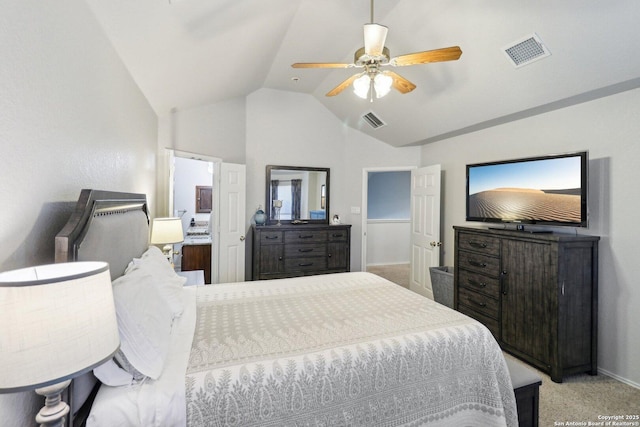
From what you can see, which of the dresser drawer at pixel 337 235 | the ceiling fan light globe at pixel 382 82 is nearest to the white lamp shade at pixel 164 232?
the ceiling fan light globe at pixel 382 82

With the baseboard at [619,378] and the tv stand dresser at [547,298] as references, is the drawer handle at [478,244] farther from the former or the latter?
the baseboard at [619,378]

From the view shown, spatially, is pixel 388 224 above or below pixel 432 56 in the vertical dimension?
Answer: below

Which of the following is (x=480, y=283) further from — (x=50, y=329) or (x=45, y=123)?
(x=45, y=123)

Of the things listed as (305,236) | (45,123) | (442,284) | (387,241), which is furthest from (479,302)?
(387,241)

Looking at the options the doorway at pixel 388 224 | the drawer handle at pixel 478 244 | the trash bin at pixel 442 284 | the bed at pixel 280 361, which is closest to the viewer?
the bed at pixel 280 361

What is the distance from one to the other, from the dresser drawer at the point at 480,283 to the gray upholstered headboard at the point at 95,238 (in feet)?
10.2

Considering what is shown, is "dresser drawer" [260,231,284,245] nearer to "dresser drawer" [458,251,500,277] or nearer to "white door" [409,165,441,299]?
"white door" [409,165,441,299]

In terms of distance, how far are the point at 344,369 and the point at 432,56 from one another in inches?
77.8

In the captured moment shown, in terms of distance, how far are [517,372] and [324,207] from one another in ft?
12.0

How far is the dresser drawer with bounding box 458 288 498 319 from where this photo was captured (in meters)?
2.98

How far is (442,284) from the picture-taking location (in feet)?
12.6

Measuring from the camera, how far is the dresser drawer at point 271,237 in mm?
4383

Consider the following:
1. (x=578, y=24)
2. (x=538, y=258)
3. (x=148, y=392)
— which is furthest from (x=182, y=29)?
(x=538, y=258)

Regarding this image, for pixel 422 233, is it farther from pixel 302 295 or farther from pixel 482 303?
pixel 302 295
